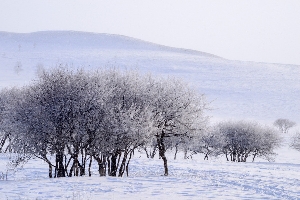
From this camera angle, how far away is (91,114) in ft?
89.7

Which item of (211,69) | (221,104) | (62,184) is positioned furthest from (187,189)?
(211,69)

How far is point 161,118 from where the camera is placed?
29.9m

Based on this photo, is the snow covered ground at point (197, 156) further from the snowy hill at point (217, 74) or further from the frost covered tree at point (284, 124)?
the frost covered tree at point (284, 124)

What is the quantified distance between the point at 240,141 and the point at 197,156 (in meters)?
17.0

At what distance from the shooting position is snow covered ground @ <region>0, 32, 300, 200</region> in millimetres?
22422

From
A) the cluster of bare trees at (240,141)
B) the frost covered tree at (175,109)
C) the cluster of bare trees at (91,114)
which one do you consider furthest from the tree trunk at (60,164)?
the cluster of bare trees at (240,141)

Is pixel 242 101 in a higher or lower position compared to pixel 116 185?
higher

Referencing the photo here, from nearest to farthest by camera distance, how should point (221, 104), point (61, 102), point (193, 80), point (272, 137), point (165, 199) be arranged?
point (165, 199) → point (61, 102) → point (272, 137) → point (221, 104) → point (193, 80)

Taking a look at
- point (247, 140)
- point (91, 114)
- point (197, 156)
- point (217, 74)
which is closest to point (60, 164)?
point (91, 114)

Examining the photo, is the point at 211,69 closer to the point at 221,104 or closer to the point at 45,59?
the point at 221,104

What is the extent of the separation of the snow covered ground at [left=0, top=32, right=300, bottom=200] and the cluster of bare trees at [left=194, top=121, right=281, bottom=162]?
392 centimetres

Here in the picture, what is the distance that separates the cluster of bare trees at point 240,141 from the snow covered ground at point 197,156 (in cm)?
392

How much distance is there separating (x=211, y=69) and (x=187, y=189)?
151 meters

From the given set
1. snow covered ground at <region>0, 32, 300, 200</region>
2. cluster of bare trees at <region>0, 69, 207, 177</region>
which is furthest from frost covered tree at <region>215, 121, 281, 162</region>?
cluster of bare trees at <region>0, 69, 207, 177</region>
